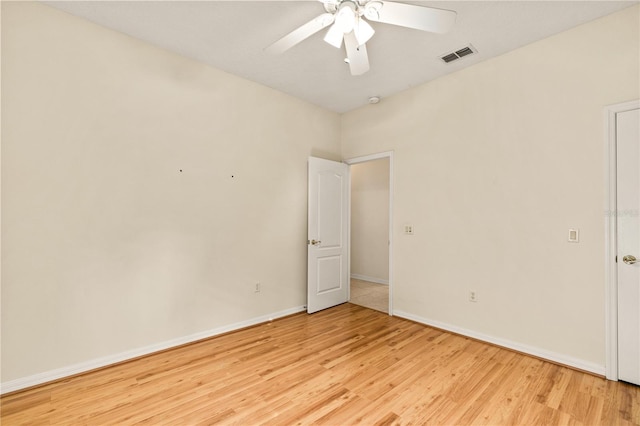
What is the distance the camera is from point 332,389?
2211mm

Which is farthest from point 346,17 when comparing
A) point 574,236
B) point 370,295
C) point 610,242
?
point 370,295

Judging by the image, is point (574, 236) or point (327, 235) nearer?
point (574, 236)

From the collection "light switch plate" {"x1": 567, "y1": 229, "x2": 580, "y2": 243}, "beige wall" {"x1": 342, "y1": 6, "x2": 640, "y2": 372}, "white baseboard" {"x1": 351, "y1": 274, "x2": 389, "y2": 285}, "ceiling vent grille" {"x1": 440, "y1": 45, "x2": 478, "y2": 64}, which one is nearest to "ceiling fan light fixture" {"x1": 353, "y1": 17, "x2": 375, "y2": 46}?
"ceiling vent grille" {"x1": 440, "y1": 45, "x2": 478, "y2": 64}

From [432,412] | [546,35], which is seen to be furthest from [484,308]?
[546,35]

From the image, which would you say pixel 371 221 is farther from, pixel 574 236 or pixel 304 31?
pixel 304 31

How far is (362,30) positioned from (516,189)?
2.14 metres

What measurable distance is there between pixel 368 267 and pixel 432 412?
13.7ft

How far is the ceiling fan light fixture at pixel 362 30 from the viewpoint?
2.01 meters

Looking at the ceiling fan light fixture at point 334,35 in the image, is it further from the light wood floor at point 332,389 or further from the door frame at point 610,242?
the light wood floor at point 332,389

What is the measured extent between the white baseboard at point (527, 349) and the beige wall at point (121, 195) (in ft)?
Result: 6.65

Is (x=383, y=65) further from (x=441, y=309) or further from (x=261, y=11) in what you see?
(x=441, y=309)

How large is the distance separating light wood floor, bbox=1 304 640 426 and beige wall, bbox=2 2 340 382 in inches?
16.6

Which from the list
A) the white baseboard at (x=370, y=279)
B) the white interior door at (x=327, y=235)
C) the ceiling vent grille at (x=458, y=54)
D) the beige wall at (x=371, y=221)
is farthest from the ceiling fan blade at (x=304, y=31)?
the white baseboard at (x=370, y=279)

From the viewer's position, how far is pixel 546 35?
2682 millimetres
